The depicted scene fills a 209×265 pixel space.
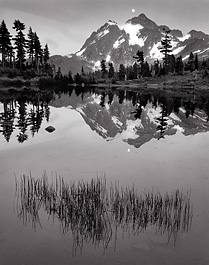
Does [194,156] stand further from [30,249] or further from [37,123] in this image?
[37,123]

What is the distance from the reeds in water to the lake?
0.03 m

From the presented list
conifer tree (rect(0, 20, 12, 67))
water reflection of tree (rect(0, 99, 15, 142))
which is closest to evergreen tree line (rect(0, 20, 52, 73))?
conifer tree (rect(0, 20, 12, 67))

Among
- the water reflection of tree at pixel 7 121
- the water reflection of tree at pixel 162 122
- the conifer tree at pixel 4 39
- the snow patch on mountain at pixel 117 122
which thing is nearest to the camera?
the water reflection of tree at pixel 7 121

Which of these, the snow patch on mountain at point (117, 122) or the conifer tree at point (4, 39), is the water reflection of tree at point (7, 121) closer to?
the snow patch on mountain at point (117, 122)

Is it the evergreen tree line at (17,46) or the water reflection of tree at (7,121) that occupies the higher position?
the evergreen tree line at (17,46)

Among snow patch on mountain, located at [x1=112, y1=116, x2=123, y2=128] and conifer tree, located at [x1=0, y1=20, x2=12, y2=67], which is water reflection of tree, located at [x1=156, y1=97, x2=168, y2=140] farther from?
conifer tree, located at [x1=0, y1=20, x2=12, y2=67]

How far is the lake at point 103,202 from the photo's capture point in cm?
843

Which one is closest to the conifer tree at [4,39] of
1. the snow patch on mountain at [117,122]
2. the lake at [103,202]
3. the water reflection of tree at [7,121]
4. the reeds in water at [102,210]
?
the water reflection of tree at [7,121]

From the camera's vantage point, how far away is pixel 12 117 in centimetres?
3381

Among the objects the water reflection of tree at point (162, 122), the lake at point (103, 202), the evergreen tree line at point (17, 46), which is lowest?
the lake at point (103, 202)

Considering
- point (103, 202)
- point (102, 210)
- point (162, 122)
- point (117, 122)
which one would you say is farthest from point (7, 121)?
point (102, 210)

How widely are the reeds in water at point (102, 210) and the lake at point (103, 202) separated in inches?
1.3

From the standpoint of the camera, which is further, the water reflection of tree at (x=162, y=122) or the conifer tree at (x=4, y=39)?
the conifer tree at (x=4, y=39)

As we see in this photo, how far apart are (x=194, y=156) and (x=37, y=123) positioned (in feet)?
58.1
